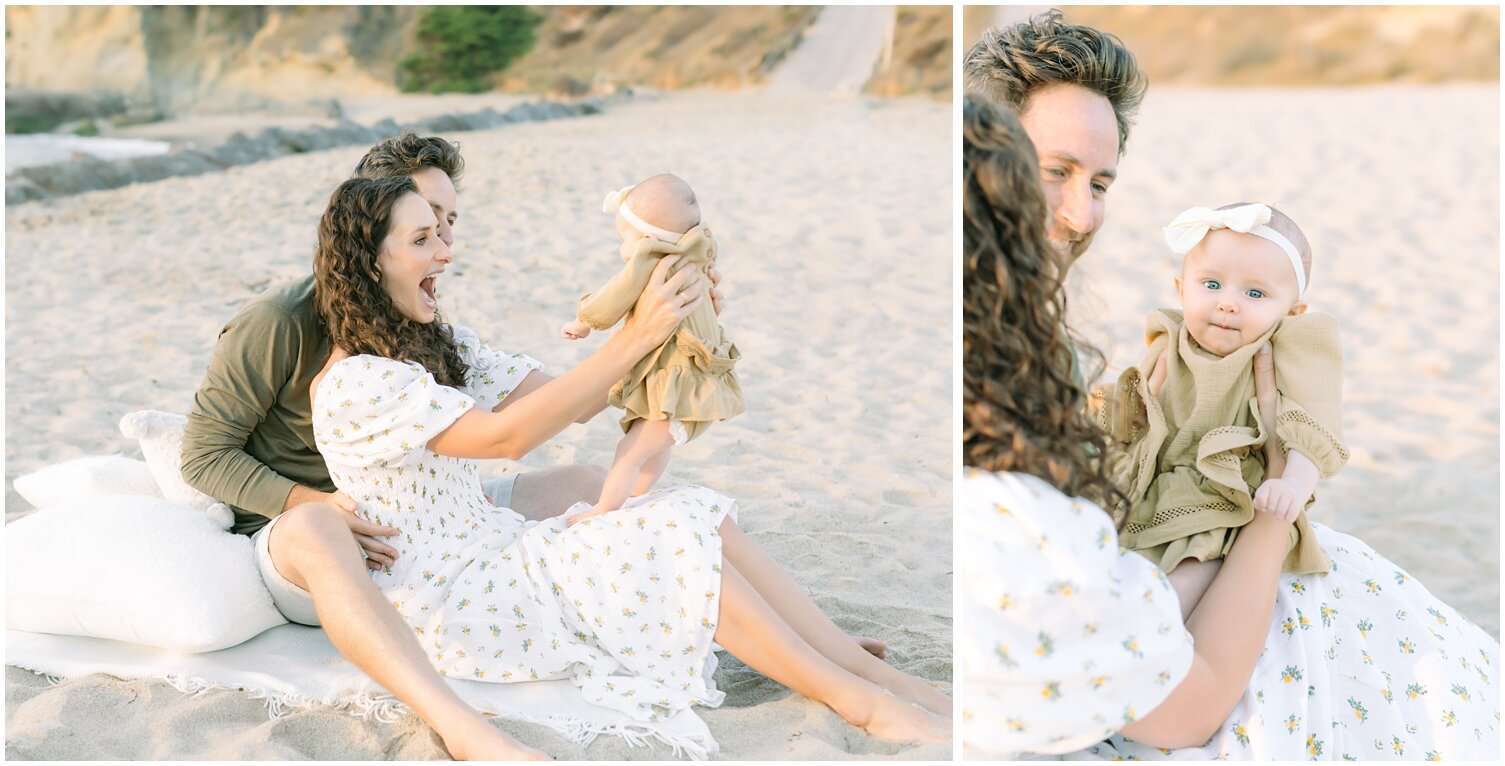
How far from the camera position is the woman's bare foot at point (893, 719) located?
8.73 ft

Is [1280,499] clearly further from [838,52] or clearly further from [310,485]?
[838,52]

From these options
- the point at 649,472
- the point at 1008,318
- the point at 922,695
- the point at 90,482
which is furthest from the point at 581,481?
the point at 1008,318

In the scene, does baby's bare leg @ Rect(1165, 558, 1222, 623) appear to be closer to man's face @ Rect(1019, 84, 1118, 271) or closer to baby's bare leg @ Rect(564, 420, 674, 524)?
man's face @ Rect(1019, 84, 1118, 271)

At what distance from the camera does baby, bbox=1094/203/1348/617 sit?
8.00ft

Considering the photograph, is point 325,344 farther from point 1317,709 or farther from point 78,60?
point 78,60

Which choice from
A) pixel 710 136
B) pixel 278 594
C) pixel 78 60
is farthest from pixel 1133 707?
pixel 78 60

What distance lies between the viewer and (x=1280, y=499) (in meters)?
2.38

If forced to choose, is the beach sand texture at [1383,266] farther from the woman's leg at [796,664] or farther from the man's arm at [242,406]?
the man's arm at [242,406]

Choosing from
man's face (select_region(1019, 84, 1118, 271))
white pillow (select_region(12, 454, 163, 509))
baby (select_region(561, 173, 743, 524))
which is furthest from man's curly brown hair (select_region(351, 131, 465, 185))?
man's face (select_region(1019, 84, 1118, 271))

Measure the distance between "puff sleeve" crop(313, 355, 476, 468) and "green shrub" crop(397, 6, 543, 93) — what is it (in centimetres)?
1947

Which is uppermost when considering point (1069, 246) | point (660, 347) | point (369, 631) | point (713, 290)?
point (1069, 246)

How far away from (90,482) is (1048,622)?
2657 mm

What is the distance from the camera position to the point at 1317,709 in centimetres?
232

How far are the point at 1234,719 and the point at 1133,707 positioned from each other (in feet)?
1.05
